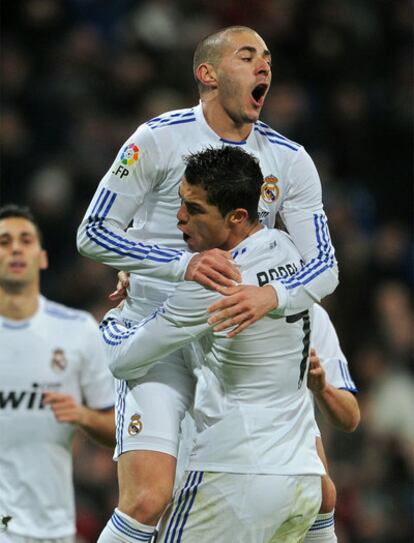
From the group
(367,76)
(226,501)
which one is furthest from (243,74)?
(367,76)

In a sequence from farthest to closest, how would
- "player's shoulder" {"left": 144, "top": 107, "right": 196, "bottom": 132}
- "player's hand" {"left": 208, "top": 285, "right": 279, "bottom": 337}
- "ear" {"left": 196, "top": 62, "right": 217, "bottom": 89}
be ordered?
"ear" {"left": 196, "top": 62, "right": 217, "bottom": 89}, "player's shoulder" {"left": 144, "top": 107, "right": 196, "bottom": 132}, "player's hand" {"left": 208, "top": 285, "right": 279, "bottom": 337}

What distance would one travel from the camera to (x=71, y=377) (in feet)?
20.0

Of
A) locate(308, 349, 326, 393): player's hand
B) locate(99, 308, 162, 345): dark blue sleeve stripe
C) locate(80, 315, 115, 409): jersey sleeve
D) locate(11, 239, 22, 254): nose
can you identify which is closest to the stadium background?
locate(80, 315, 115, 409): jersey sleeve

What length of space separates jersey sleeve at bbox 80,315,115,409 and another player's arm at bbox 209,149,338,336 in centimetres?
185

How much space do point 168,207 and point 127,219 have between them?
191 millimetres

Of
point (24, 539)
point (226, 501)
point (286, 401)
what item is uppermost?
point (286, 401)

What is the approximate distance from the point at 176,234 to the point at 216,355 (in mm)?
562

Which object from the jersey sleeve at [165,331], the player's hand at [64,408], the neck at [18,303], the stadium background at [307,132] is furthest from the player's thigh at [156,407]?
the stadium background at [307,132]

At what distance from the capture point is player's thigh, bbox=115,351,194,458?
427 centimetres

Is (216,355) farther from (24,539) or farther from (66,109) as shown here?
(66,109)

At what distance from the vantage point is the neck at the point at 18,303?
20.0ft

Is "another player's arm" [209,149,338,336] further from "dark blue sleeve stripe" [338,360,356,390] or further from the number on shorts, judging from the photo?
"dark blue sleeve stripe" [338,360,356,390]

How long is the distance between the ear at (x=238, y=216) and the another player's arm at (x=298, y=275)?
0.77ft

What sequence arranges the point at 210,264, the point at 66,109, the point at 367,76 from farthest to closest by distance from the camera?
the point at 367,76 < the point at 66,109 < the point at 210,264
